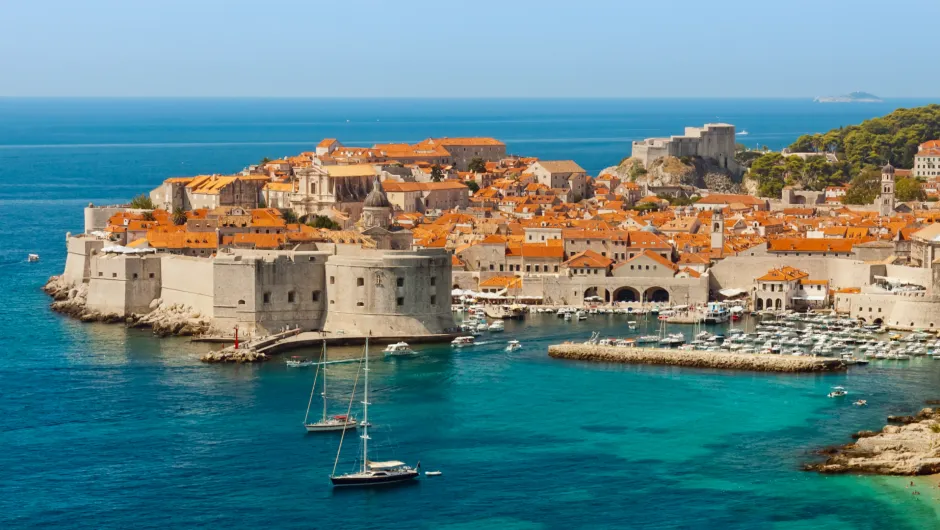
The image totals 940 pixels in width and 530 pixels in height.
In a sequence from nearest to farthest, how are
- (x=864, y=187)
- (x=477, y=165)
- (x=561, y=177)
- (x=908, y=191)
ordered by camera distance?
1. (x=908, y=191)
2. (x=864, y=187)
3. (x=561, y=177)
4. (x=477, y=165)

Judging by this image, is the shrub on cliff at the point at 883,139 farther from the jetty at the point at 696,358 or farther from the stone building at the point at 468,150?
the jetty at the point at 696,358

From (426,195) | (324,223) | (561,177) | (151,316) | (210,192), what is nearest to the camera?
(151,316)

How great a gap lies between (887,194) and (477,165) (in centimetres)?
1946

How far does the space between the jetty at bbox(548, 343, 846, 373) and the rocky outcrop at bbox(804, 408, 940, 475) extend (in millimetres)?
6673

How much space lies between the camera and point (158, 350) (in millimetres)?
42031

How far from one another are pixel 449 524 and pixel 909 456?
850 centimetres

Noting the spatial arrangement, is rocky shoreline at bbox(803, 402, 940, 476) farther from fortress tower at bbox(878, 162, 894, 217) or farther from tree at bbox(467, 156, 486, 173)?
tree at bbox(467, 156, 486, 173)

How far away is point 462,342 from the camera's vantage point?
42.8 m

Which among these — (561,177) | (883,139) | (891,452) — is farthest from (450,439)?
(883,139)

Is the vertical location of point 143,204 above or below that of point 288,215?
above

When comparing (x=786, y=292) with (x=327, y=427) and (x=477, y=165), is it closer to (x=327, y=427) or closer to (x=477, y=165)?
(x=327, y=427)

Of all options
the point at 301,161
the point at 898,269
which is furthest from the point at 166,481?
the point at 301,161

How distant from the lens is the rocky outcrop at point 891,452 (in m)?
29.5

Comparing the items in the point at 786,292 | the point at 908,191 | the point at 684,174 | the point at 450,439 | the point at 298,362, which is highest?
the point at 684,174
